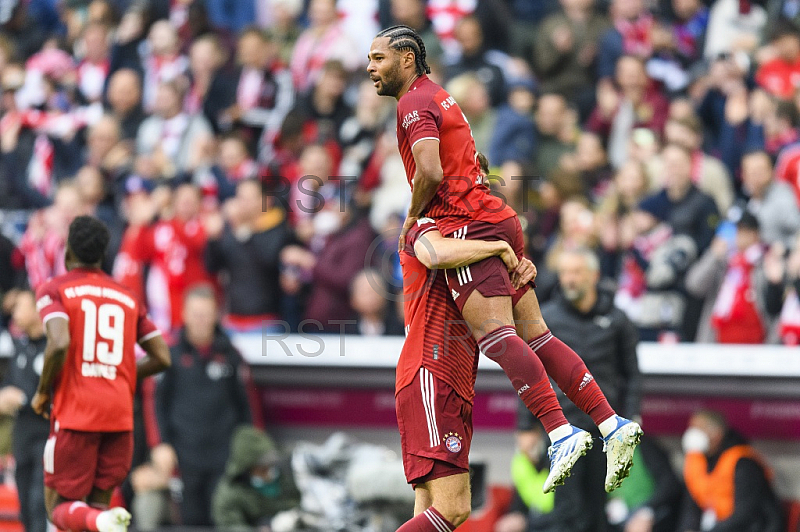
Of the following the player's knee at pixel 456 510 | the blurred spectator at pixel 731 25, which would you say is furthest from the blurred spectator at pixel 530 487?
the blurred spectator at pixel 731 25

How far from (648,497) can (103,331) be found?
15.7 feet

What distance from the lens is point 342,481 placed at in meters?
10.8

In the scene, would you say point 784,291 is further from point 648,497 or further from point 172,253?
point 172,253

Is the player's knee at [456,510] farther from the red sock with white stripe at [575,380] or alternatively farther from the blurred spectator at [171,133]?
the blurred spectator at [171,133]

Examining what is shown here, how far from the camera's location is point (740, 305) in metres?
10.2

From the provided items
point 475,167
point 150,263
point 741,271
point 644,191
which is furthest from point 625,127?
point 475,167

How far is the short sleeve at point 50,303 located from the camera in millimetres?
7422

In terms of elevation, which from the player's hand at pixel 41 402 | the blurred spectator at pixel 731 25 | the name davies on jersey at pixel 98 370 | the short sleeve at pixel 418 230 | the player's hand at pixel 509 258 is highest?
the blurred spectator at pixel 731 25

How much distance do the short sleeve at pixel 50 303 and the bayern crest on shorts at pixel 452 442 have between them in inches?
99.7

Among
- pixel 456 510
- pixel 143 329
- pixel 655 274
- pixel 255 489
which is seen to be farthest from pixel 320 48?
pixel 456 510

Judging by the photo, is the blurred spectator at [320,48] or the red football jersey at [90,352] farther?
the blurred spectator at [320,48]

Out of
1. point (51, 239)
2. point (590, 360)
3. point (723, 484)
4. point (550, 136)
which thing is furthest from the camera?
point (51, 239)

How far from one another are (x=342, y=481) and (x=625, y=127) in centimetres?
439

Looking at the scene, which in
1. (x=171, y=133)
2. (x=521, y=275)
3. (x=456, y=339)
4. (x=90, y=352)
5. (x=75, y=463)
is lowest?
(x=75, y=463)
